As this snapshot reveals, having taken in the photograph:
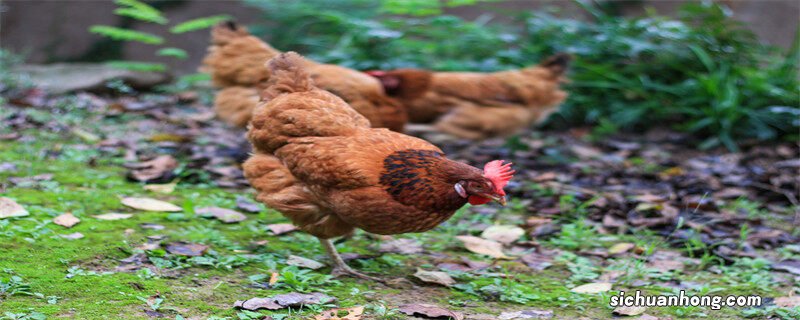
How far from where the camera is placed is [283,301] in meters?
2.79

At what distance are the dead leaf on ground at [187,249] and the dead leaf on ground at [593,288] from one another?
1691 millimetres

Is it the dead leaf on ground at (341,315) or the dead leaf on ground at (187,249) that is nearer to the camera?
the dead leaf on ground at (341,315)

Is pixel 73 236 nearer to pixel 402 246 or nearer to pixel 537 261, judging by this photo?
pixel 402 246

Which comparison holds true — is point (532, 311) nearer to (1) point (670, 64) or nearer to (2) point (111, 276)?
(2) point (111, 276)

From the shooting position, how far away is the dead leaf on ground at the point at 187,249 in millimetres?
3252

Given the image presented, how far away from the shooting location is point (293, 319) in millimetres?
2654

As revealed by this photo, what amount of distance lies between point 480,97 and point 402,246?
105 inches

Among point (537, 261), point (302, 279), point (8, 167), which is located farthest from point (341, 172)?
point (8, 167)

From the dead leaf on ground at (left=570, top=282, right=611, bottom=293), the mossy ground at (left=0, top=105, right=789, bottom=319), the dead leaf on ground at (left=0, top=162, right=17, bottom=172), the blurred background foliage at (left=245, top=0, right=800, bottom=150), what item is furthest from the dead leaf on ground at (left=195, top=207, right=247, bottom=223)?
the blurred background foliage at (left=245, top=0, right=800, bottom=150)

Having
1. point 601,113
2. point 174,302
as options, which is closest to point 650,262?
point 174,302

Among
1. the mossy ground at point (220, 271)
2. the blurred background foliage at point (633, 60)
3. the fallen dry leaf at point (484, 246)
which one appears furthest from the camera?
the blurred background foliage at point (633, 60)

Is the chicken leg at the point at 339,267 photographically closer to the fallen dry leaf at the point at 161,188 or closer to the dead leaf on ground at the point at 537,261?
the dead leaf on ground at the point at 537,261

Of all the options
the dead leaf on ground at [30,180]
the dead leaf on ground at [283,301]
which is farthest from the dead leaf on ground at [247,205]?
the dead leaf on ground at [283,301]

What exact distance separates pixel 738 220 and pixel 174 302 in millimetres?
3352
